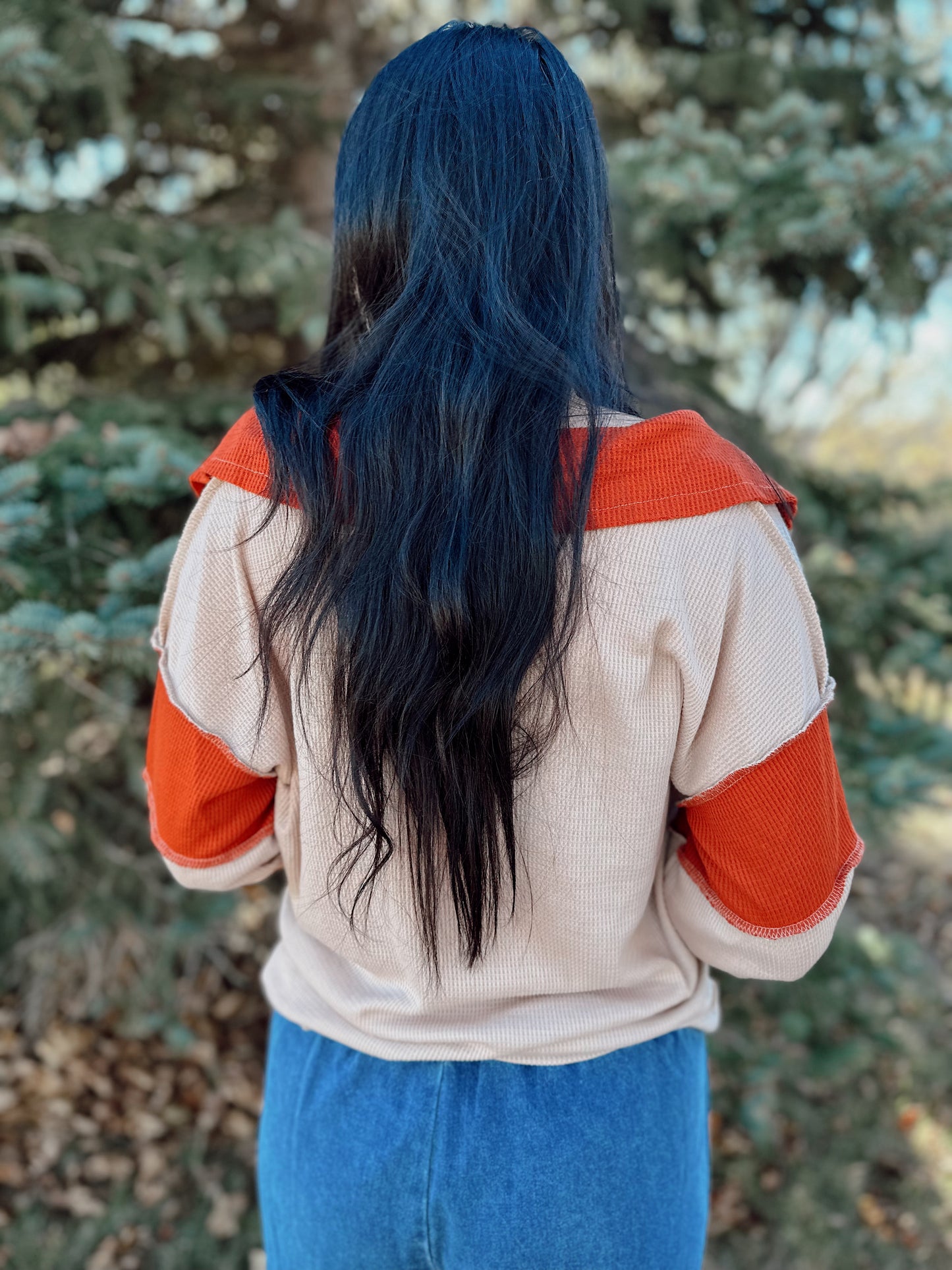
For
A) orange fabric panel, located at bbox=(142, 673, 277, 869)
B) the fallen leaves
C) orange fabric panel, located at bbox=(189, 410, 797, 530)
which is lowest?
the fallen leaves

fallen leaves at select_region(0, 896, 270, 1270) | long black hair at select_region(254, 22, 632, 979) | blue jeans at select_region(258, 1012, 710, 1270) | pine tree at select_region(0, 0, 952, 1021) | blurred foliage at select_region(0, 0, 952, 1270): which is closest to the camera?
long black hair at select_region(254, 22, 632, 979)

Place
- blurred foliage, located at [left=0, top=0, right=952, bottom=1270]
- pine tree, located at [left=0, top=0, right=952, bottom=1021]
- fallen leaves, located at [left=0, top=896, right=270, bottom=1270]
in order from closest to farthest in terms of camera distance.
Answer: pine tree, located at [left=0, top=0, right=952, bottom=1021] < blurred foliage, located at [left=0, top=0, right=952, bottom=1270] < fallen leaves, located at [left=0, top=896, right=270, bottom=1270]

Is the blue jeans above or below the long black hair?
below

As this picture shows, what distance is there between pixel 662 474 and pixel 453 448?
8.4 inches

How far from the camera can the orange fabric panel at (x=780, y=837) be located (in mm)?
988

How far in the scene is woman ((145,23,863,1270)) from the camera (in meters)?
0.90

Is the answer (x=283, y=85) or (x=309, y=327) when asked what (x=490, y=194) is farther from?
(x=283, y=85)

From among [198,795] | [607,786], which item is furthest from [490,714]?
[198,795]

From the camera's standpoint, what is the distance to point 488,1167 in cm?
103

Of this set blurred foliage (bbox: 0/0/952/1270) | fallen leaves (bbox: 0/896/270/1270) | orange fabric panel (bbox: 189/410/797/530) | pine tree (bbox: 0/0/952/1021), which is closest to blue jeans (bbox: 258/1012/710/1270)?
orange fabric panel (bbox: 189/410/797/530)

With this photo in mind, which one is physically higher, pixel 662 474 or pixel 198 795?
pixel 662 474

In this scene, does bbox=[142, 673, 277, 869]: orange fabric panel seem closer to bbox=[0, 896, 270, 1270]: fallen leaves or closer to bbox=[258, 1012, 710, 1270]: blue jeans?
bbox=[258, 1012, 710, 1270]: blue jeans

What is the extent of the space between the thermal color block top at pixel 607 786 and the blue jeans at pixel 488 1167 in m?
0.04

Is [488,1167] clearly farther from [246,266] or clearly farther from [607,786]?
[246,266]
